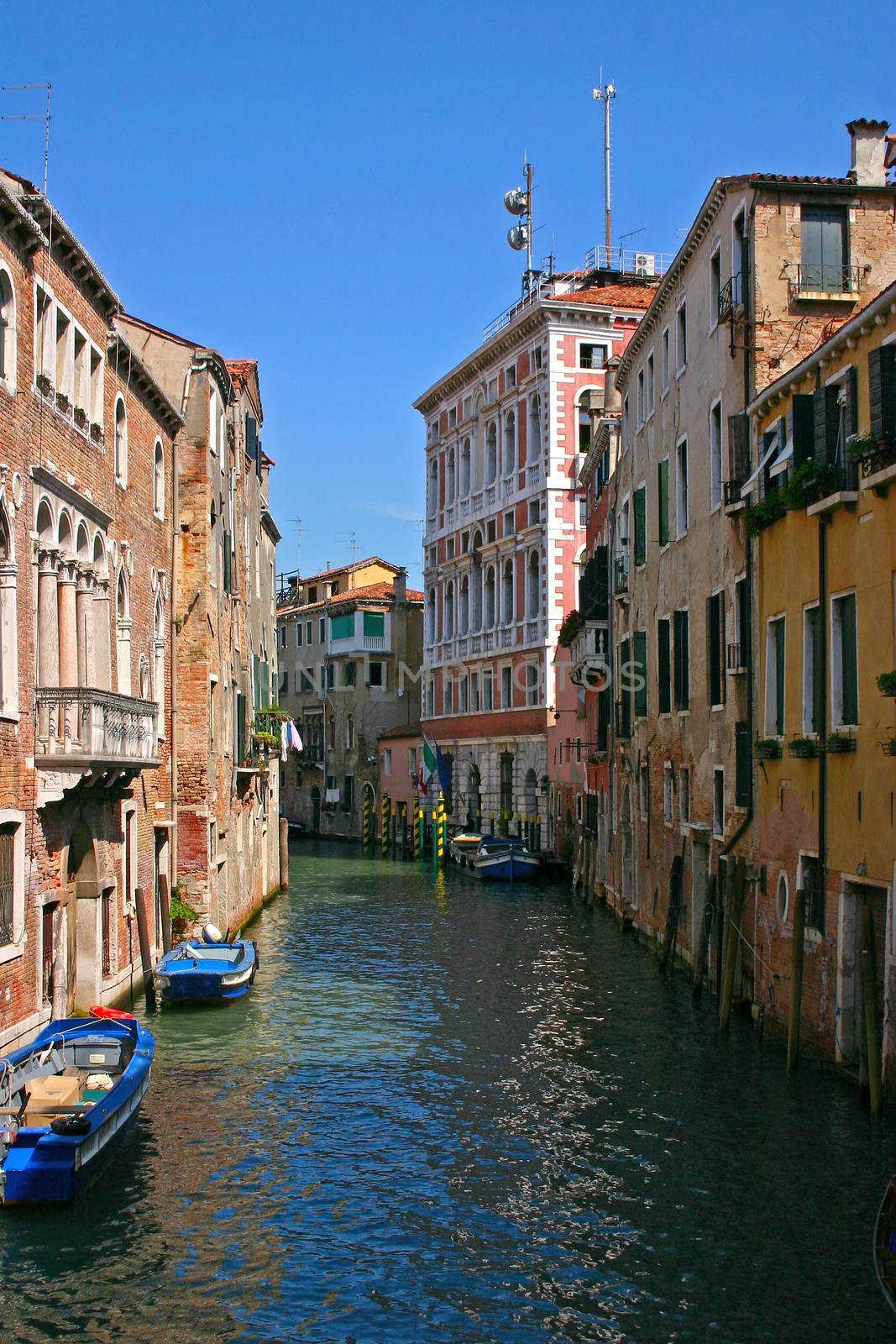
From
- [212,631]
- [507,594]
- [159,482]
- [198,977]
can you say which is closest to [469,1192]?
[198,977]

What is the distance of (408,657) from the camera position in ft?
197

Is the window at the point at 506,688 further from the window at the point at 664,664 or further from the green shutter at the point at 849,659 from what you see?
the green shutter at the point at 849,659

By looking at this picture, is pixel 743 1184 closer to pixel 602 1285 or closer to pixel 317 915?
pixel 602 1285

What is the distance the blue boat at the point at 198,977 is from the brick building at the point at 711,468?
19.7 feet

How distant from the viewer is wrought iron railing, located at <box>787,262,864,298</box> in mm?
17141

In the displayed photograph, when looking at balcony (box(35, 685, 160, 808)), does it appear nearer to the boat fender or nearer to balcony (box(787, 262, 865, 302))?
the boat fender

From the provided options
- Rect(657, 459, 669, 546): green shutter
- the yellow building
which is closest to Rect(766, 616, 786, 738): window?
the yellow building

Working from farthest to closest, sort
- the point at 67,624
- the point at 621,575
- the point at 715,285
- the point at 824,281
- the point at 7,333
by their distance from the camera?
the point at 621,575, the point at 715,285, the point at 824,281, the point at 67,624, the point at 7,333

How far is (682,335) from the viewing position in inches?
856

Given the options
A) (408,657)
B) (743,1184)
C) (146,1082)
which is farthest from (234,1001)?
(408,657)

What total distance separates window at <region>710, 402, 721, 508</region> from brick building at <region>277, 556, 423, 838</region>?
37991 mm

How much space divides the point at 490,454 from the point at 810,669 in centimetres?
3484

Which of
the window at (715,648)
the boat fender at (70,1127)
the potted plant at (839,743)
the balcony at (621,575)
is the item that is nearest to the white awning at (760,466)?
the window at (715,648)

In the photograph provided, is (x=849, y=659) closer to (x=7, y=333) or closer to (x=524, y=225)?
(x=7, y=333)
